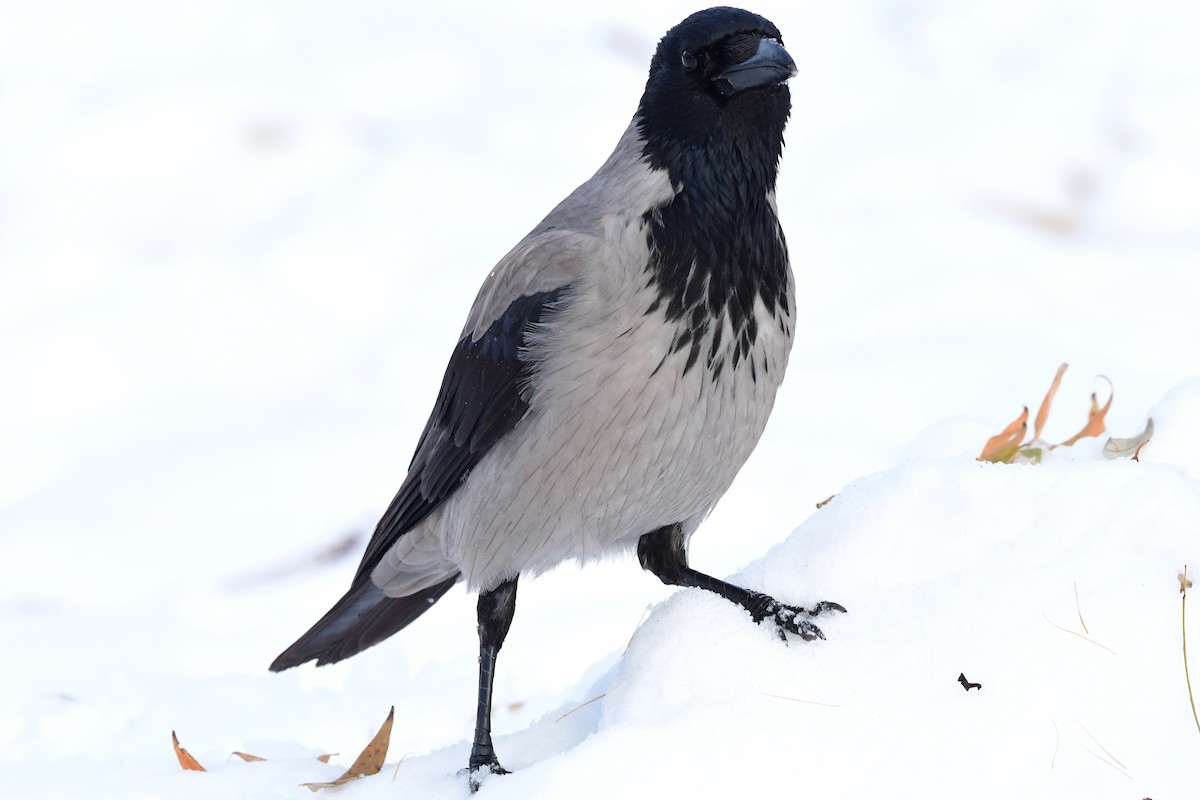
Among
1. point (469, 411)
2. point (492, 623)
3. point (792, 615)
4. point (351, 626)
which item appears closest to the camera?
point (792, 615)

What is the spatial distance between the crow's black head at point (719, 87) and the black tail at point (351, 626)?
1.73m

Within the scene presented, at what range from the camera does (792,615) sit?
11.0 feet

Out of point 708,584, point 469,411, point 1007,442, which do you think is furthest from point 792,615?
point 1007,442

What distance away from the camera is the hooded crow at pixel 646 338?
11.2 feet

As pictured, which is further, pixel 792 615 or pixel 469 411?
pixel 469 411

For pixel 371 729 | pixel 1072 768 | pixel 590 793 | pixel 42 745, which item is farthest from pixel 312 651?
pixel 1072 768

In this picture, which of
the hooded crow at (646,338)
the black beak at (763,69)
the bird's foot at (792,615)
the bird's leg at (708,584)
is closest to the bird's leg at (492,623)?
the hooded crow at (646,338)

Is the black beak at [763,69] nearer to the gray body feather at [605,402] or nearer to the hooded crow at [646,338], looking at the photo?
the hooded crow at [646,338]

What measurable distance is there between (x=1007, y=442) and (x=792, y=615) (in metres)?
1.66

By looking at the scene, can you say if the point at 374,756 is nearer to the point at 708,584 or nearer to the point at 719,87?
the point at 708,584

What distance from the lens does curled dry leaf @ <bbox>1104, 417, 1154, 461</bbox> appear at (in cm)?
436

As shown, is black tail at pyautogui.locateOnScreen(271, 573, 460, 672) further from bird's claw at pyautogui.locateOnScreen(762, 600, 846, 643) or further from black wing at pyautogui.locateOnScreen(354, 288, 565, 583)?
bird's claw at pyautogui.locateOnScreen(762, 600, 846, 643)

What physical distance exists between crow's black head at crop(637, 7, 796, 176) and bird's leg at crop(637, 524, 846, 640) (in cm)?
112

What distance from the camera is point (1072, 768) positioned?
2744mm
